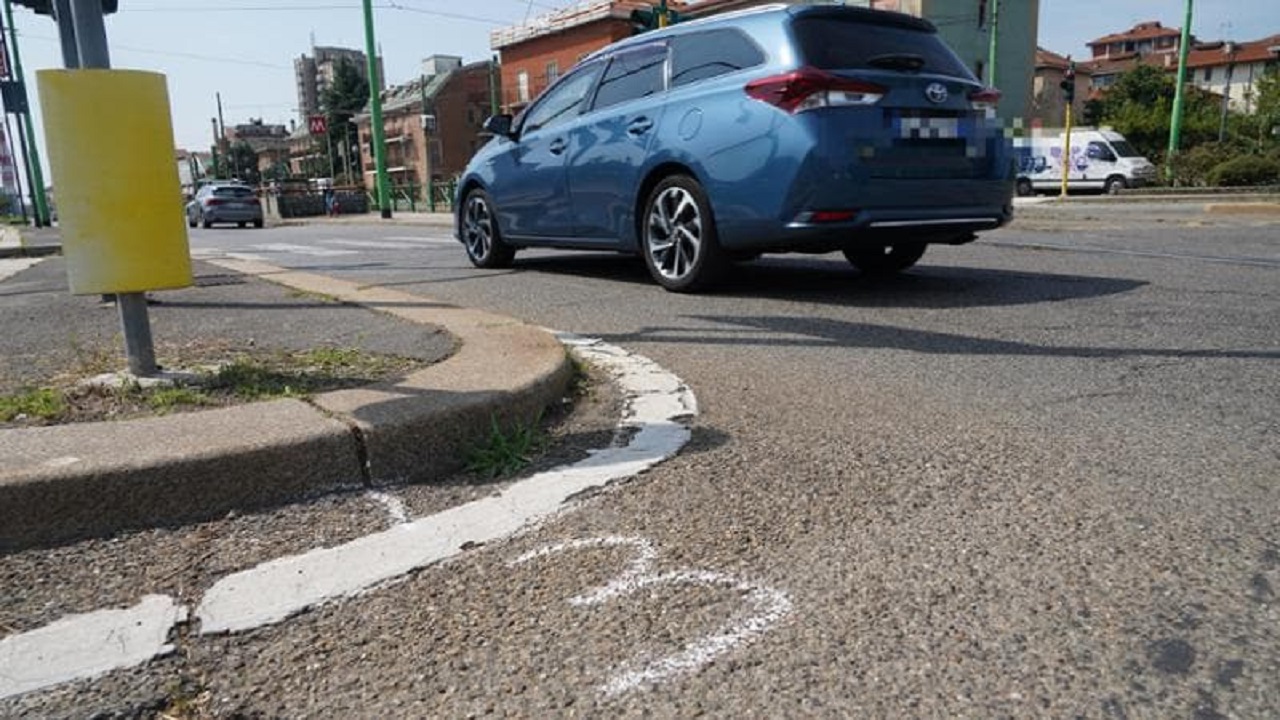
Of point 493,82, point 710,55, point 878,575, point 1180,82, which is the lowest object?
point 878,575

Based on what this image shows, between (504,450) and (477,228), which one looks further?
(477,228)

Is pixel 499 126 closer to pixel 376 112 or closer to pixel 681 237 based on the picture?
pixel 681 237

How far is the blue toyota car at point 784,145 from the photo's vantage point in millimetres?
4875

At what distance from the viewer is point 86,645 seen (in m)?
1.65

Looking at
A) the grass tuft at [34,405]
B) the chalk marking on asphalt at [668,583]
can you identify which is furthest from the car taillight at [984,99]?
the grass tuft at [34,405]

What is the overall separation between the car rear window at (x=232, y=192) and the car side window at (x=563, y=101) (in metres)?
23.9

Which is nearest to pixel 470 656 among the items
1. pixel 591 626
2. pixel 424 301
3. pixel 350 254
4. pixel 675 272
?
pixel 591 626

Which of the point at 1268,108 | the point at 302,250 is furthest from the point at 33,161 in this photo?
the point at 1268,108

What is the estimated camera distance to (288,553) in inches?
79.8

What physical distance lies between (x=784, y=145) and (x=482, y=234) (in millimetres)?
3763

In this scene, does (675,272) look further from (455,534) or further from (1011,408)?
(455,534)

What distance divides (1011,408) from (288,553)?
91.4 inches

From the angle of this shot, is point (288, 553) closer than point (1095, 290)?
Yes

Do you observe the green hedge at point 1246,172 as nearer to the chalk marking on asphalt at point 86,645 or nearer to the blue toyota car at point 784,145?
the blue toyota car at point 784,145
